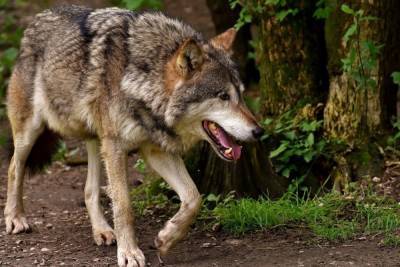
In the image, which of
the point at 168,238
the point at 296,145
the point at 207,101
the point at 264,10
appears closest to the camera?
the point at 207,101

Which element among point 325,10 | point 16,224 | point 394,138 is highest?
point 325,10

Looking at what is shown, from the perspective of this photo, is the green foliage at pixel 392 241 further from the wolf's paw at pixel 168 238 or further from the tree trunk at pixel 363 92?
the wolf's paw at pixel 168 238

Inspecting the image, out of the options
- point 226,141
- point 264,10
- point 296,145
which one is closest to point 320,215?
point 296,145

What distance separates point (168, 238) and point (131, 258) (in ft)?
0.90

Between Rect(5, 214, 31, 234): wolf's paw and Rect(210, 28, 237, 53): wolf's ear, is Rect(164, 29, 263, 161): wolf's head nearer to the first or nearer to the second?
Rect(210, 28, 237, 53): wolf's ear

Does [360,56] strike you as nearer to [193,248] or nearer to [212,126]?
[212,126]

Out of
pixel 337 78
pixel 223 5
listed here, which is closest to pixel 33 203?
pixel 337 78

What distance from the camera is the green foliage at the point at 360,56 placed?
622cm

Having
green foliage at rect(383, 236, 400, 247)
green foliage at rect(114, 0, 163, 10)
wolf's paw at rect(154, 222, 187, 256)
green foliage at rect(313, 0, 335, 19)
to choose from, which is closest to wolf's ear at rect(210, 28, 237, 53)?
green foliage at rect(313, 0, 335, 19)

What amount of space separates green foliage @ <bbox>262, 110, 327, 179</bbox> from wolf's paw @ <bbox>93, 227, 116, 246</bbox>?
5.24ft

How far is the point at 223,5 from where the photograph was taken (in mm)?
9867

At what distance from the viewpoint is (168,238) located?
5367mm

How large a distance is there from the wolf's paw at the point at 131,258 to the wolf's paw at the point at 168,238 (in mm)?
140

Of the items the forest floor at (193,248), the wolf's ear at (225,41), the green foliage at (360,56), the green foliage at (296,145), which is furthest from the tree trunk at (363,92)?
the wolf's ear at (225,41)
